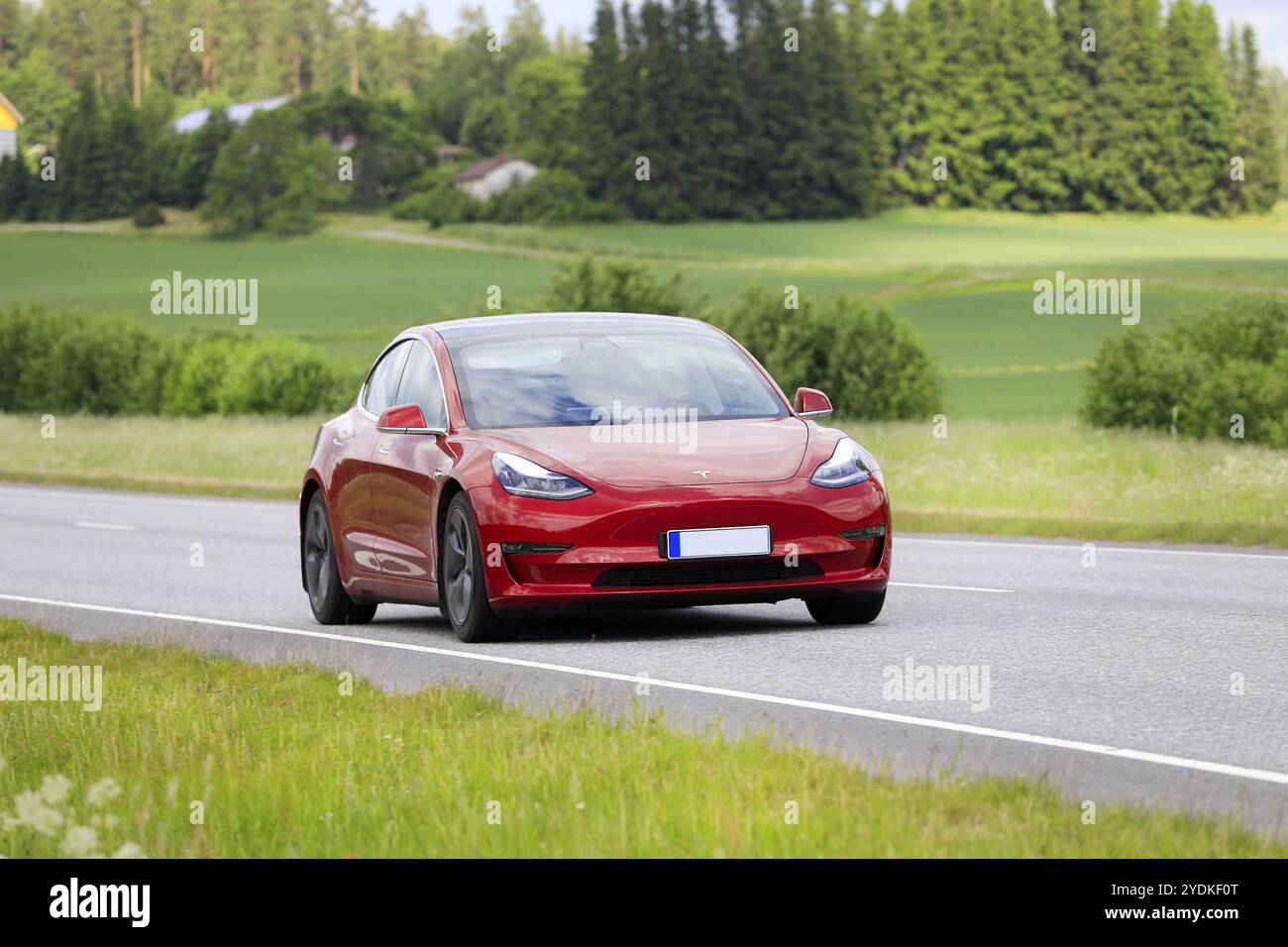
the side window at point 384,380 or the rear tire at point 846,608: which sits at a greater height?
the side window at point 384,380

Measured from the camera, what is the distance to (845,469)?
36.2 feet

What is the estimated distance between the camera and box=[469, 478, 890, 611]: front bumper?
34.7ft

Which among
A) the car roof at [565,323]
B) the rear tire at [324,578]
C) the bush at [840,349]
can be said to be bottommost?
the bush at [840,349]

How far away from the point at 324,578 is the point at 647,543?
3.18 metres

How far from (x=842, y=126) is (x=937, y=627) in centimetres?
11514

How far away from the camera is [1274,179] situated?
426 ft

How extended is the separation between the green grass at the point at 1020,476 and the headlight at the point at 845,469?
7911mm

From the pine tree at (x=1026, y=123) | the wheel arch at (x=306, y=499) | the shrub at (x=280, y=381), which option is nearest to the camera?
the wheel arch at (x=306, y=499)

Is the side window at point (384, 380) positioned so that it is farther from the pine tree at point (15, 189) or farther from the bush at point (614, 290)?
the pine tree at point (15, 189)

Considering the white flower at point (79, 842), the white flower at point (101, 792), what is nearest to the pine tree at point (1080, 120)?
the white flower at point (101, 792)

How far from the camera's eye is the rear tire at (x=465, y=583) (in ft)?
35.5

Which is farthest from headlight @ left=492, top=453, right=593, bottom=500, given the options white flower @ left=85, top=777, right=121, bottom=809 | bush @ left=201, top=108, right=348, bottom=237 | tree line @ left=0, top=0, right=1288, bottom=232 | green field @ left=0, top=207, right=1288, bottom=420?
bush @ left=201, top=108, right=348, bottom=237

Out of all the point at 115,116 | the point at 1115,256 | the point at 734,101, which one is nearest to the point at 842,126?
the point at 734,101

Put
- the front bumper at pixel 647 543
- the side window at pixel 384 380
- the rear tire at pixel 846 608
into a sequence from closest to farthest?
the front bumper at pixel 647 543 → the rear tire at pixel 846 608 → the side window at pixel 384 380
